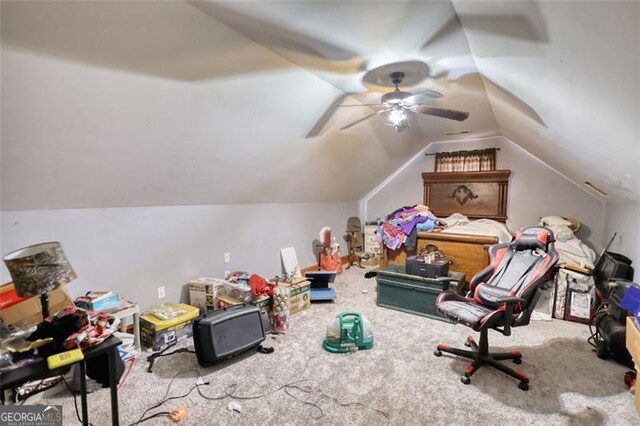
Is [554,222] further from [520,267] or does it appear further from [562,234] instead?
[520,267]

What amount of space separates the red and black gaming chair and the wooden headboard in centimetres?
282

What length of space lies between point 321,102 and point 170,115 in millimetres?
1358

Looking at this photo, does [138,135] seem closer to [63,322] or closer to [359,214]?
[63,322]

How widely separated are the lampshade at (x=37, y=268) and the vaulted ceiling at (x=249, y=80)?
0.84 m

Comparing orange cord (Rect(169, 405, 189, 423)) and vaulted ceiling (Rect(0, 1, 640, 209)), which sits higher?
vaulted ceiling (Rect(0, 1, 640, 209))

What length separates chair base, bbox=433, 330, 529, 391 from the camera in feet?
7.02

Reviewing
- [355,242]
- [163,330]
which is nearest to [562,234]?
[355,242]

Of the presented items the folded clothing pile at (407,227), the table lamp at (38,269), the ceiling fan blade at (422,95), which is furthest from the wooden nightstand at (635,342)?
the table lamp at (38,269)

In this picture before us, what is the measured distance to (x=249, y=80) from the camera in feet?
7.45

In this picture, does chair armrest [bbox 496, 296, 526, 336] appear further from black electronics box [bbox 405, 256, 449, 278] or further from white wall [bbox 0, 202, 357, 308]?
white wall [bbox 0, 202, 357, 308]

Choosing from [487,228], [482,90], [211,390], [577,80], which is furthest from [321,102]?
[487,228]

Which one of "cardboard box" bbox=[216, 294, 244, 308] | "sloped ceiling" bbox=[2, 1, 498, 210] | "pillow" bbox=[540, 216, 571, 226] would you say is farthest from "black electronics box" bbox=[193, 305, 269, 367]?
"pillow" bbox=[540, 216, 571, 226]

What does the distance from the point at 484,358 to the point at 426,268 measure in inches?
46.9

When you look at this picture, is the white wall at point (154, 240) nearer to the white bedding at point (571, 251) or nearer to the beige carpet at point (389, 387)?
the beige carpet at point (389, 387)
